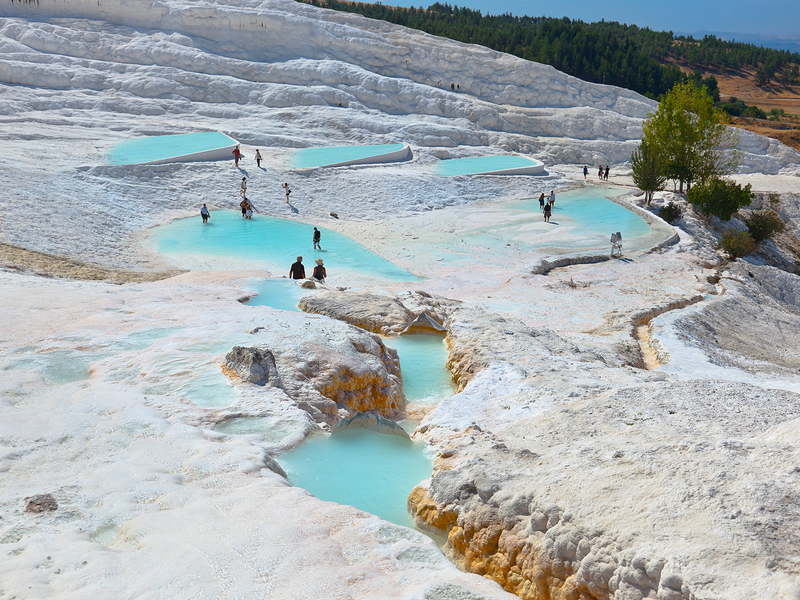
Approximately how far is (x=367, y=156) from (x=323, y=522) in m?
28.9

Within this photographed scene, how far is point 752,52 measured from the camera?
90.7 metres

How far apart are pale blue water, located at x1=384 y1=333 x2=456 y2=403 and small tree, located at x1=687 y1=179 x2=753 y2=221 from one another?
23.2m

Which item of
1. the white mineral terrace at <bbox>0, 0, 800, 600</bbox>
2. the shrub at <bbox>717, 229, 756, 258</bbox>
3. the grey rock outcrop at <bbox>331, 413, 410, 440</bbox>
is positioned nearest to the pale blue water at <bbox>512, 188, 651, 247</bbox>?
the white mineral terrace at <bbox>0, 0, 800, 600</bbox>

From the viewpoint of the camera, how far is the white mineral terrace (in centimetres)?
399

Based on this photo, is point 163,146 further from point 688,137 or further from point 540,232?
point 688,137

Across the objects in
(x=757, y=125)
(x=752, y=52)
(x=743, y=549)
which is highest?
(x=752, y=52)

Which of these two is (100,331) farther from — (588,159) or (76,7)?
(76,7)

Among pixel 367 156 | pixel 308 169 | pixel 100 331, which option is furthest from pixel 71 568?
pixel 367 156

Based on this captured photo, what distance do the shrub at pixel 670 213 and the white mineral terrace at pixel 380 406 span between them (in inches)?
137

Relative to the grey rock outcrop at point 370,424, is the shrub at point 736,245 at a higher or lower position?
higher

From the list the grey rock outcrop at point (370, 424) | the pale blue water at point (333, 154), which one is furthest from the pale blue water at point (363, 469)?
the pale blue water at point (333, 154)

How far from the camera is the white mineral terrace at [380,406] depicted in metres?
3.99

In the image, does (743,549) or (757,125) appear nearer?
(743,549)

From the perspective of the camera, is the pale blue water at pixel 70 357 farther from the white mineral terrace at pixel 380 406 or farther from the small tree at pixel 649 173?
the small tree at pixel 649 173
